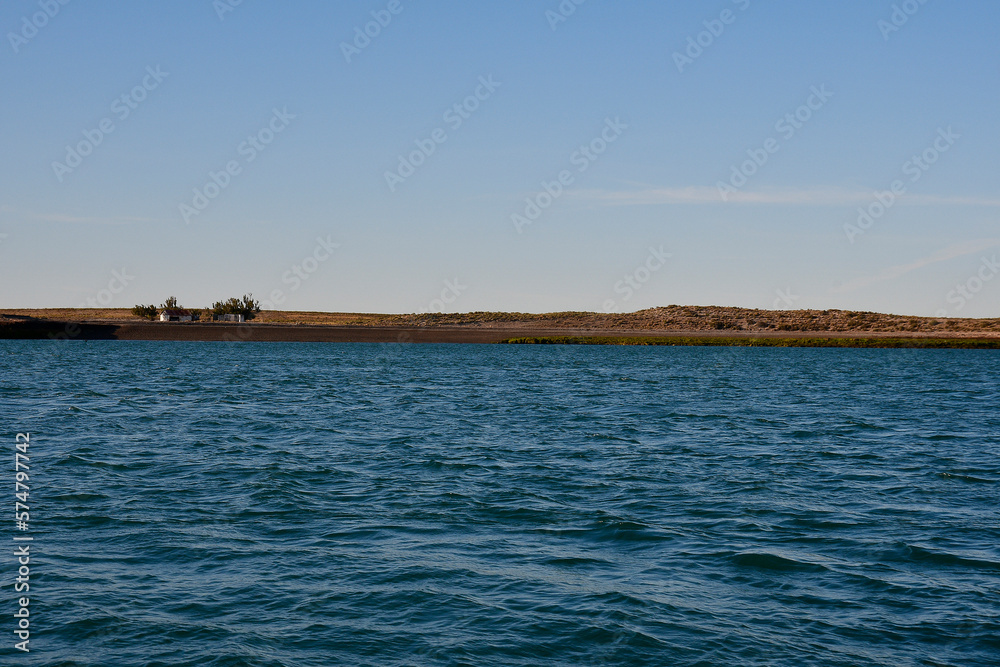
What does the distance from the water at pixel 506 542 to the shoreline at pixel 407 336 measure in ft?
386

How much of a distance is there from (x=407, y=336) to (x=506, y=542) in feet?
475

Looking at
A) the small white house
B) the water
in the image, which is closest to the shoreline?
the small white house

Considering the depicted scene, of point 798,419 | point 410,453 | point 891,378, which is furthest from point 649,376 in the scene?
point 410,453

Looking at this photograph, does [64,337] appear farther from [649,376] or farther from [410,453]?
[410,453]

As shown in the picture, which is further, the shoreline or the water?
the shoreline

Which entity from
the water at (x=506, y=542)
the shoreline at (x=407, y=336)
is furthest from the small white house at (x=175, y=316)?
the water at (x=506, y=542)

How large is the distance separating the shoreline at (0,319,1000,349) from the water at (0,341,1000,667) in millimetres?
117665

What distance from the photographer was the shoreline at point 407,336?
148 m

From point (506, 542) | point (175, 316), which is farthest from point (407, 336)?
point (506, 542)

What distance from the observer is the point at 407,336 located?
15938 centimetres

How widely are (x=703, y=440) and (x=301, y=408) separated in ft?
62.4

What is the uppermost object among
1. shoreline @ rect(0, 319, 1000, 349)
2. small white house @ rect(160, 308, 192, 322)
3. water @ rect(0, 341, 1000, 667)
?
small white house @ rect(160, 308, 192, 322)

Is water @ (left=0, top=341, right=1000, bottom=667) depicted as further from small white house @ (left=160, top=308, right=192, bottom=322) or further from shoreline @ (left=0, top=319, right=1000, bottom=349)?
small white house @ (left=160, top=308, right=192, bottom=322)

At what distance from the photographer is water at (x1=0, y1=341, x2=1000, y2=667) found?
11.1 metres
